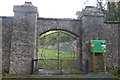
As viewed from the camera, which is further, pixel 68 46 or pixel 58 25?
pixel 68 46

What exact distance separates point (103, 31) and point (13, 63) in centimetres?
463

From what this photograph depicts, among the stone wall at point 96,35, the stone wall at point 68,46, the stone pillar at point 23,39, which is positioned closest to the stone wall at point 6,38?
the stone pillar at point 23,39

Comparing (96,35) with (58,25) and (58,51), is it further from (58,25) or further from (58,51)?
(58,51)

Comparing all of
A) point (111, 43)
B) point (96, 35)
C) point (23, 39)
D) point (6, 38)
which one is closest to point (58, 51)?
point (23, 39)

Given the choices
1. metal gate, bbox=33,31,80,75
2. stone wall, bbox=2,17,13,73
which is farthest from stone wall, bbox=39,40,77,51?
stone wall, bbox=2,17,13,73

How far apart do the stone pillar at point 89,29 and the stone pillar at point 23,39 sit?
94.3 inches

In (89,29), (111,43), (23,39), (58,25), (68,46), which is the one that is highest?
(58,25)

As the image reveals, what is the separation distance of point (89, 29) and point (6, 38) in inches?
162

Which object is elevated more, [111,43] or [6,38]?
[6,38]

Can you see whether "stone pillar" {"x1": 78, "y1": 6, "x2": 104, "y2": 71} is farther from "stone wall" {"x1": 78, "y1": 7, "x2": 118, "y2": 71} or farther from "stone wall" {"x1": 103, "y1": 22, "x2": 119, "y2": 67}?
"stone wall" {"x1": 103, "y1": 22, "x2": 119, "y2": 67}

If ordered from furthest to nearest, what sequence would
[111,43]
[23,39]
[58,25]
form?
[111,43], [58,25], [23,39]

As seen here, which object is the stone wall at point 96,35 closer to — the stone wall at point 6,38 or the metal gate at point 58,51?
the metal gate at point 58,51

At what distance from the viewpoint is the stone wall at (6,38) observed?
6.72m

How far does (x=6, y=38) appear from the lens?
267 inches
